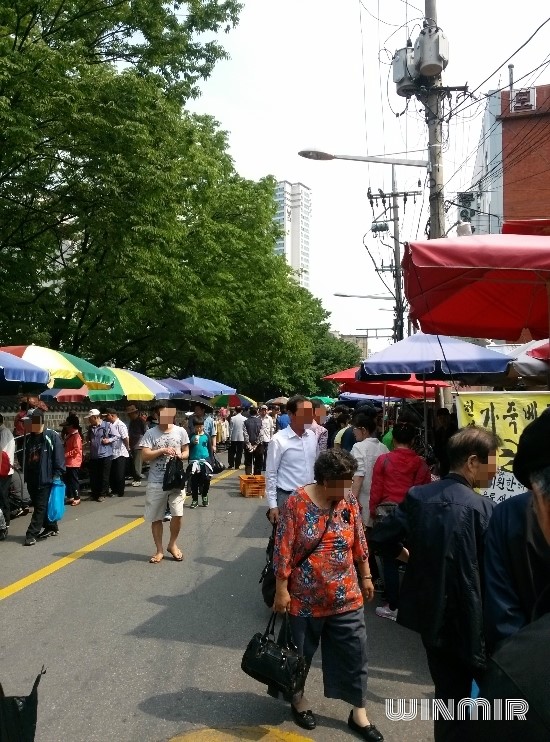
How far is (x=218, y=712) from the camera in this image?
411 centimetres

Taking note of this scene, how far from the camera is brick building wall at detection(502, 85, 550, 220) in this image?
38.3m

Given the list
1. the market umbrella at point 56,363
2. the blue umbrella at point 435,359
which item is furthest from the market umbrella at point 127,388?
the blue umbrella at point 435,359

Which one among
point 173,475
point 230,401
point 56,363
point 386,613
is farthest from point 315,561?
point 230,401

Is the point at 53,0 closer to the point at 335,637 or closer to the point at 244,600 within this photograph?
the point at 244,600

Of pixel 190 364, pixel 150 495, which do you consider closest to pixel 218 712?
pixel 150 495

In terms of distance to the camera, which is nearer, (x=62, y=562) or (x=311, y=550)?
(x=311, y=550)

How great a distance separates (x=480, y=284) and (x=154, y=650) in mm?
3874

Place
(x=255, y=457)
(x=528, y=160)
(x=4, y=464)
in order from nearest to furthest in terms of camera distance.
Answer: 1. (x=4, y=464)
2. (x=255, y=457)
3. (x=528, y=160)

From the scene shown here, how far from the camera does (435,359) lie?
7625 mm

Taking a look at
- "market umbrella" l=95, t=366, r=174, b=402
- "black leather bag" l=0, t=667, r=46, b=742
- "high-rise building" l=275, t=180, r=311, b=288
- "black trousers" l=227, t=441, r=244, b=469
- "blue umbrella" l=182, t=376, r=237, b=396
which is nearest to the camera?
Result: "black leather bag" l=0, t=667, r=46, b=742

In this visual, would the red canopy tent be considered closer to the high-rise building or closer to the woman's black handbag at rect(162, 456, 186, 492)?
the woman's black handbag at rect(162, 456, 186, 492)

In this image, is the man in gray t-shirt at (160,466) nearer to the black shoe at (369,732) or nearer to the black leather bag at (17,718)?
the black shoe at (369,732)

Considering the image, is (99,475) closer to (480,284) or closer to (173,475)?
(173,475)

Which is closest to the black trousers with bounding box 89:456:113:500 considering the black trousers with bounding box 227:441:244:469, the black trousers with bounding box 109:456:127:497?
the black trousers with bounding box 109:456:127:497
